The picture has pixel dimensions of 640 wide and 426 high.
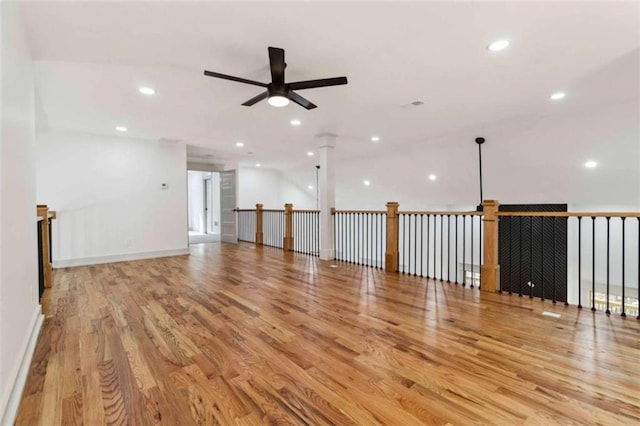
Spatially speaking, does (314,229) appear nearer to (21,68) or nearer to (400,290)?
(400,290)

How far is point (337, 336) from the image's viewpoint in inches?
92.7

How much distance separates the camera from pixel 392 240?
187 inches

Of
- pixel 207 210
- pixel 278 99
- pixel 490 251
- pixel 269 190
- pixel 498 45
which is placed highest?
pixel 498 45

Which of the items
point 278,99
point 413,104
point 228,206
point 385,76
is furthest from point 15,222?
point 228,206

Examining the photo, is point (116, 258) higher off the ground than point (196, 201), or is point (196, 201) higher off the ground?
point (196, 201)

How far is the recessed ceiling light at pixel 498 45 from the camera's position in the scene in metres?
2.41

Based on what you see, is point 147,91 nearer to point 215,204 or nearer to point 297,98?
point 297,98

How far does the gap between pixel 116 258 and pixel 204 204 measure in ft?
20.0

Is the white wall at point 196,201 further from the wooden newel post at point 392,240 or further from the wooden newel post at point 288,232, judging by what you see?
the wooden newel post at point 392,240

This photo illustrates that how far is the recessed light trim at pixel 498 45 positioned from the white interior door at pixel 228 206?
273 inches

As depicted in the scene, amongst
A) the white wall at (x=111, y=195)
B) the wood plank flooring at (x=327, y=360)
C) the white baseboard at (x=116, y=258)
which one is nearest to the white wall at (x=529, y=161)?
the wood plank flooring at (x=327, y=360)

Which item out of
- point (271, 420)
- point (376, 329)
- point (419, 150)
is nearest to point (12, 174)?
point (271, 420)

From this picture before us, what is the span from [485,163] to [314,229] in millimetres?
4295

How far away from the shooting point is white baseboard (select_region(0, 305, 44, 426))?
1.40 m
